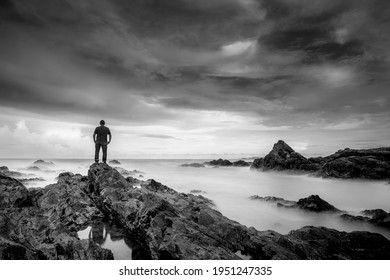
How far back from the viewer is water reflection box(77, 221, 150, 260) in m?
5.86

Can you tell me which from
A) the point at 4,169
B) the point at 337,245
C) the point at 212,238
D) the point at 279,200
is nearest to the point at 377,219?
the point at 279,200

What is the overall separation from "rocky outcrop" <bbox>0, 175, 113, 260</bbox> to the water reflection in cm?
46

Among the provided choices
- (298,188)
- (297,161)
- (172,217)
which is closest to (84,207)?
(172,217)

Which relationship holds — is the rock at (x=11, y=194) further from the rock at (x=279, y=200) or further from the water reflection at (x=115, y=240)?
the rock at (x=279, y=200)

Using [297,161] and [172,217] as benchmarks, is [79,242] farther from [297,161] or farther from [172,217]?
[297,161]

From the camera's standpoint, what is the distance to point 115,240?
21.1ft

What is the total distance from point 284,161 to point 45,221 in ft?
101

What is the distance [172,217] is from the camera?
19.8ft

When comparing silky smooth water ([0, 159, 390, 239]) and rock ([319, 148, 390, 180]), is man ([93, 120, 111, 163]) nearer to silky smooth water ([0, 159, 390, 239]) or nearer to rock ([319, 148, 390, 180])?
silky smooth water ([0, 159, 390, 239])

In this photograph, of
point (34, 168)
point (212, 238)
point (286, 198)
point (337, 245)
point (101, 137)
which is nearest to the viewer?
point (212, 238)

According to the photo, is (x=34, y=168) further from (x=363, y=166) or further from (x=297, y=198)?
(x=363, y=166)

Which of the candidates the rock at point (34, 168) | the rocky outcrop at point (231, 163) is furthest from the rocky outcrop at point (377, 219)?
the rocky outcrop at point (231, 163)

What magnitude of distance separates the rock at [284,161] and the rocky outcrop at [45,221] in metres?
28.0
